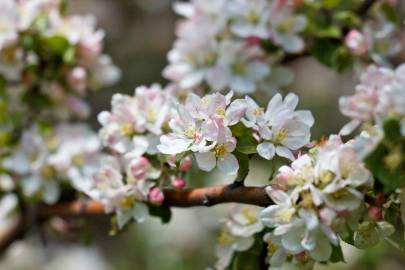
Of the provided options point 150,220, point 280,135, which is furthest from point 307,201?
point 150,220

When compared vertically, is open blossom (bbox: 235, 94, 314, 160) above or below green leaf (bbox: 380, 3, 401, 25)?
above

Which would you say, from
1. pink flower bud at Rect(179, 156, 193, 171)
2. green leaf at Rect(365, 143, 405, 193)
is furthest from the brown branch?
green leaf at Rect(365, 143, 405, 193)

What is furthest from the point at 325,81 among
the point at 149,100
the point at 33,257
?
the point at 149,100

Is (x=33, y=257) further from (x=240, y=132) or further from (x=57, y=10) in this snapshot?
(x=240, y=132)

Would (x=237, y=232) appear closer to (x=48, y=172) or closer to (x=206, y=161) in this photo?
(x=206, y=161)

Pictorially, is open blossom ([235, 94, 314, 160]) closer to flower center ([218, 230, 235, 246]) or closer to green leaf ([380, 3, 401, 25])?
flower center ([218, 230, 235, 246])

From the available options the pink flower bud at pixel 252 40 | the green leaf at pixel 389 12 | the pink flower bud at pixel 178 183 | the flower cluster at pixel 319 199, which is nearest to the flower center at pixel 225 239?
the pink flower bud at pixel 178 183
